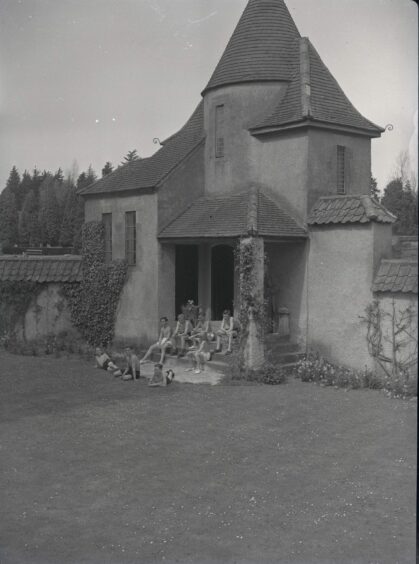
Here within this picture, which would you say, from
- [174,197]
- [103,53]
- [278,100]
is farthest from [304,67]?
[103,53]

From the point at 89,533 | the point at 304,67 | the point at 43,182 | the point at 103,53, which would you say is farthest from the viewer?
the point at 43,182

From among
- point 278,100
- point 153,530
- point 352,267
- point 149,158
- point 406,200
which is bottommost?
point 153,530

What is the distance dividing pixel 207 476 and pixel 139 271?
1199cm

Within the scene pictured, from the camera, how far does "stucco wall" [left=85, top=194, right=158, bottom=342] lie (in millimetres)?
19938

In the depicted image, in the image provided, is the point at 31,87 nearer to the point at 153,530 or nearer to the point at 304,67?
the point at 304,67

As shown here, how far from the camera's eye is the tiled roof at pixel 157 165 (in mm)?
20125

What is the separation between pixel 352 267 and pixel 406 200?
2278 millimetres

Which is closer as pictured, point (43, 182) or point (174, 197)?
point (174, 197)

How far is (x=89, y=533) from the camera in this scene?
286 inches

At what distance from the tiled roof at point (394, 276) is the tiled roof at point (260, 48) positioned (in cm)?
715

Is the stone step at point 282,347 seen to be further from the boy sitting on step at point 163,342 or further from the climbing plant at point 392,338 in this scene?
the boy sitting on step at point 163,342

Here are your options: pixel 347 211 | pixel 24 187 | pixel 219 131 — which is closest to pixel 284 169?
pixel 347 211

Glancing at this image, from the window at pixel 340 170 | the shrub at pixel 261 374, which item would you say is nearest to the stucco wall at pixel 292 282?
the shrub at pixel 261 374

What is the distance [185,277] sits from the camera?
67.7 ft
